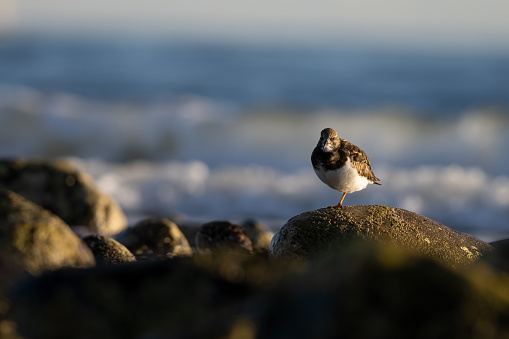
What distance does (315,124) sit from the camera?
2266 cm

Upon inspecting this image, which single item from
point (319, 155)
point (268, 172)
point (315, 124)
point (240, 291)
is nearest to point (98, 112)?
point (315, 124)

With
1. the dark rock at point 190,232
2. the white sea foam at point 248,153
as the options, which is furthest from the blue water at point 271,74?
the dark rock at point 190,232

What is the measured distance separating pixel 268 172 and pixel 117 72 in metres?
18.6

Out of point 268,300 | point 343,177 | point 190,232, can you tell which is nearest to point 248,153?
point 190,232

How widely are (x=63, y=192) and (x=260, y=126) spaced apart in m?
14.2

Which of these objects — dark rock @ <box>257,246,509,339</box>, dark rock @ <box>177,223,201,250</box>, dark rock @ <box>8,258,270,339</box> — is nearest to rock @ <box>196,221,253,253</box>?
dark rock @ <box>177,223,201,250</box>

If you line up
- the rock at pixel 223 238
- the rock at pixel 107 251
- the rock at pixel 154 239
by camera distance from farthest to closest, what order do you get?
the rock at pixel 154 239
the rock at pixel 223 238
the rock at pixel 107 251

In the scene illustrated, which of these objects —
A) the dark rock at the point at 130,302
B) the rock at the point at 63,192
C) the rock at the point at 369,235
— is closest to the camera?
the dark rock at the point at 130,302

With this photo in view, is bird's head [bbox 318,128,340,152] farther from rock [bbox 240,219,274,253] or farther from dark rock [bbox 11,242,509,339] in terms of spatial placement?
dark rock [bbox 11,242,509,339]

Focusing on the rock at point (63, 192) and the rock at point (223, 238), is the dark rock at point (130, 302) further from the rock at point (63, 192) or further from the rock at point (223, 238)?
the rock at point (63, 192)

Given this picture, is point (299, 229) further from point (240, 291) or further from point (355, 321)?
point (355, 321)

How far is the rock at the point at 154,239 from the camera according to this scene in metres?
6.42

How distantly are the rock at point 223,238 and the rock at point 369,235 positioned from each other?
32.3 inches

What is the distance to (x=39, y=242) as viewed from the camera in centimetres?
343
